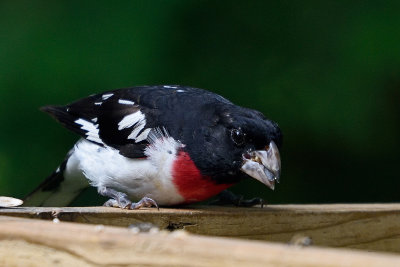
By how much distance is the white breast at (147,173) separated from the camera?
234 cm

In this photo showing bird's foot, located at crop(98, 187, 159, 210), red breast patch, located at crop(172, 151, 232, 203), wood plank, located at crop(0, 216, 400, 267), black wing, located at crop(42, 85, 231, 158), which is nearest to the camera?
wood plank, located at crop(0, 216, 400, 267)

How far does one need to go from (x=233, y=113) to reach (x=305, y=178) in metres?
1.24

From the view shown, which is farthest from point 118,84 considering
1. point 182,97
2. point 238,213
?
point 238,213

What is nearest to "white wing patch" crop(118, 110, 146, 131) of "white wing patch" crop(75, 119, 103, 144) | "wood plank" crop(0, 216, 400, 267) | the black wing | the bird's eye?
the black wing

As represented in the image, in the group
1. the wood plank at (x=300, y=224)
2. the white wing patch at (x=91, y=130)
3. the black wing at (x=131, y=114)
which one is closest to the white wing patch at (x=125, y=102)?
the black wing at (x=131, y=114)

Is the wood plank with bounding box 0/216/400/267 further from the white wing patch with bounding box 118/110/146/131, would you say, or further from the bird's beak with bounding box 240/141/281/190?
the white wing patch with bounding box 118/110/146/131

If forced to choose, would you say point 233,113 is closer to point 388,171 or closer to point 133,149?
point 133,149

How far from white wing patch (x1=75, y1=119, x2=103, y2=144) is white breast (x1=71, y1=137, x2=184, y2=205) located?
0.11 metres

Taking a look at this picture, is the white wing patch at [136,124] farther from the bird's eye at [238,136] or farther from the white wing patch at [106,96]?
the bird's eye at [238,136]

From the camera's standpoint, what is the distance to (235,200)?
98.0 inches

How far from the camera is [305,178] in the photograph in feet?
11.3

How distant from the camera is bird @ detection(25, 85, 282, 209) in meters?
2.23

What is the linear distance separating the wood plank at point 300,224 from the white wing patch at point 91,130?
67 cm

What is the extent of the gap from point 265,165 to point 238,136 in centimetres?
12
